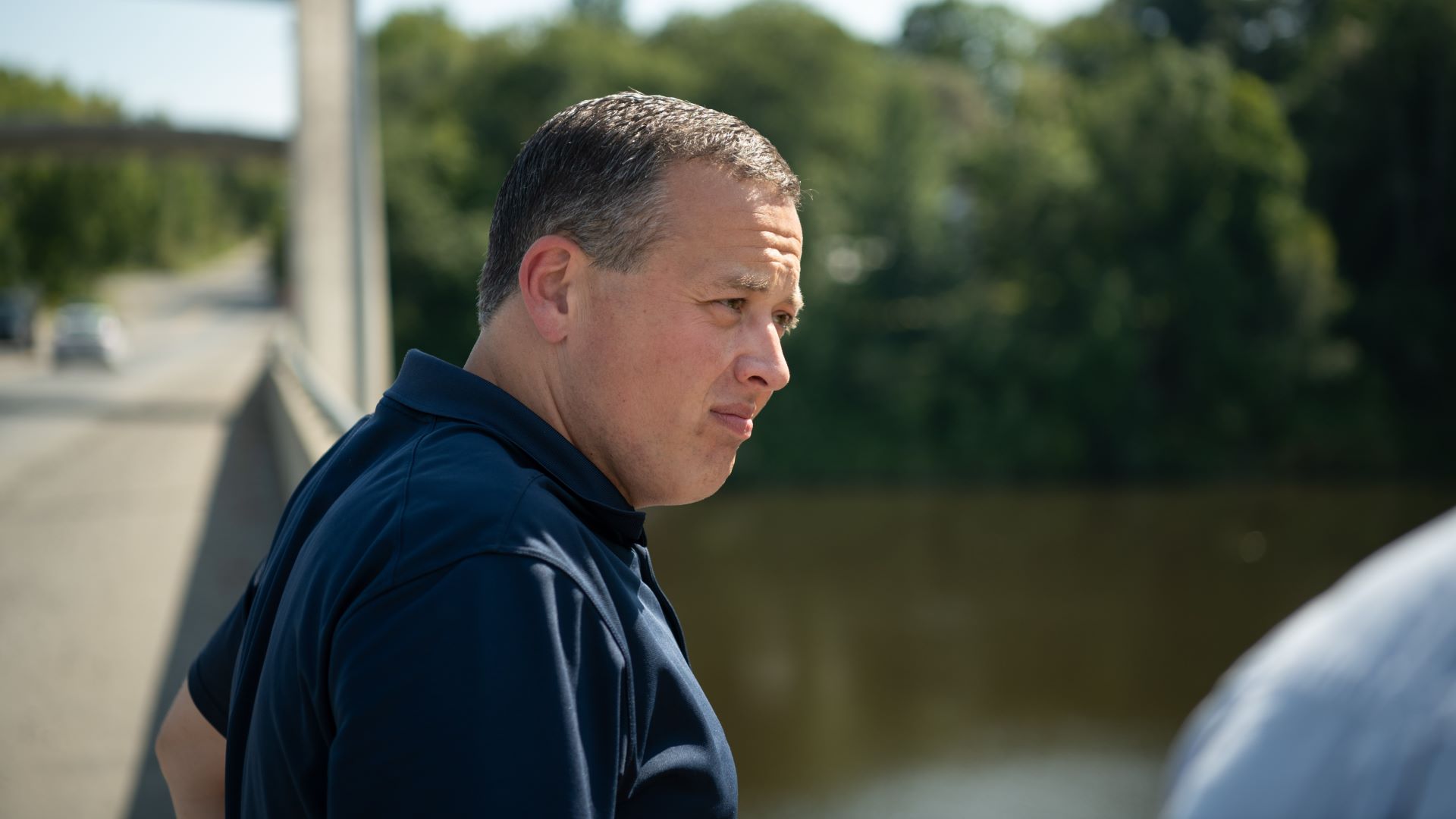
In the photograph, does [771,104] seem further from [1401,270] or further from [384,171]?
[1401,270]

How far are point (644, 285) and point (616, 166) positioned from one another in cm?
13

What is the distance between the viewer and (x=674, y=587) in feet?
82.5

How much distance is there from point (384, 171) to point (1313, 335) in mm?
26129

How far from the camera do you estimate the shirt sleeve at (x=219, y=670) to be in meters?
1.52

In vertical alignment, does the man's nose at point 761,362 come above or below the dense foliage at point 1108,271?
above

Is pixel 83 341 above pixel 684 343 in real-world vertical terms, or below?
below

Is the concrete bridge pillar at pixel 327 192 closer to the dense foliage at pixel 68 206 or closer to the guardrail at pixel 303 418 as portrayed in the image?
the guardrail at pixel 303 418

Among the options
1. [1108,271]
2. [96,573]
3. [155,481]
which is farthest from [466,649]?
[1108,271]

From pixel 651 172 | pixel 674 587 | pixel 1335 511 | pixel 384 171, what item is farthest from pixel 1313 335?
pixel 651 172

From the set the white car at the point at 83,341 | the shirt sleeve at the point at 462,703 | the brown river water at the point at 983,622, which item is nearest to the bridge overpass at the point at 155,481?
the white car at the point at 83,341

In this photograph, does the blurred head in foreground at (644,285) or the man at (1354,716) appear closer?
the man at (1354,716)

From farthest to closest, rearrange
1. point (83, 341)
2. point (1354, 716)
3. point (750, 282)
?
point (83, 341) < point (750, 282) < point (1354, 716)

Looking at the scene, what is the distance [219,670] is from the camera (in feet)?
5.01

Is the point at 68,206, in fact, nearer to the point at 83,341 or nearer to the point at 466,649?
the point at 83,341
